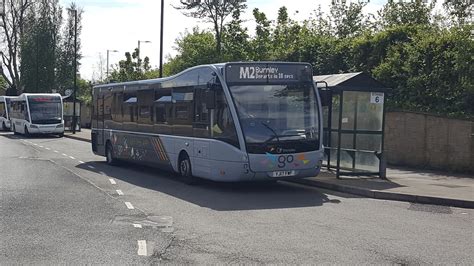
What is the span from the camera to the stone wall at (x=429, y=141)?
18062mm

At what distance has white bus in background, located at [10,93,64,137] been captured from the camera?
40.8 meters

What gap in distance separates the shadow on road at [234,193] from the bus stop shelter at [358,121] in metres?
1.95

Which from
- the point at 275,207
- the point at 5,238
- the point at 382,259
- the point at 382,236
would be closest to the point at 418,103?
the point at 275,207

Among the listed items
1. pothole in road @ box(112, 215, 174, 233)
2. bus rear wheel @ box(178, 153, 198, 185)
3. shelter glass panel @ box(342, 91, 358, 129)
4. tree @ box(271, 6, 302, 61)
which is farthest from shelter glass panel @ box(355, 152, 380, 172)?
tree @ box(271, 6, 302, 61)

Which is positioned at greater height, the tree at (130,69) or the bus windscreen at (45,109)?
the tree at (130,69)

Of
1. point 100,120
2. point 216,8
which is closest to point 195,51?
point 216,8

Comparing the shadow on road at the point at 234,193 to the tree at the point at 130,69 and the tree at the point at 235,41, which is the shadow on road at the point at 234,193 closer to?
the tree at the point at 235,41

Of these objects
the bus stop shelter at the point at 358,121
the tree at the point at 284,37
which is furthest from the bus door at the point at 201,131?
the tree at the point at 284,37

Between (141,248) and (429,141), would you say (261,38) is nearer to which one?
(429,141)

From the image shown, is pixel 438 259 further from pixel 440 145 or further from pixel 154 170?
pixel 154 170

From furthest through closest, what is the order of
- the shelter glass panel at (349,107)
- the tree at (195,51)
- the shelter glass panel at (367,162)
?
the tree at (195,51) < the shelter glass panel at (349,107) < the shelter glass panel at (367,162)

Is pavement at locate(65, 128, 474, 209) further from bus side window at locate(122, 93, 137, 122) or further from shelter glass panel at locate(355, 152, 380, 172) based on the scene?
bus side window at locate(122, 93, 137, 122)

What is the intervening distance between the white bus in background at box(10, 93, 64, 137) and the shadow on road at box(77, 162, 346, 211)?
954 inches

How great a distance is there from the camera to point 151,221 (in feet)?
33.7
